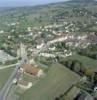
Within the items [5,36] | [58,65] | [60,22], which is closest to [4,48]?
[5,36]

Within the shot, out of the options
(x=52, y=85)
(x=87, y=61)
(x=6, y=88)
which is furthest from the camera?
(x=87, y=61)

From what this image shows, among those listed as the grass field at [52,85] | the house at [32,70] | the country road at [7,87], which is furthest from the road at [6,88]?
the grass field at [52,85]

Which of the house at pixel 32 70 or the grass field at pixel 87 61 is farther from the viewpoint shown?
the grass field at pixel 87 61

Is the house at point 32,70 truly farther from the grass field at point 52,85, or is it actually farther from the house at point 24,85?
the house at point 24,85

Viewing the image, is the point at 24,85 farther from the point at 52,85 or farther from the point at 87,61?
the point at 87,61

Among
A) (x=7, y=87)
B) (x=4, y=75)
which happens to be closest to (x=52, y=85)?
(x=7, y=87)
